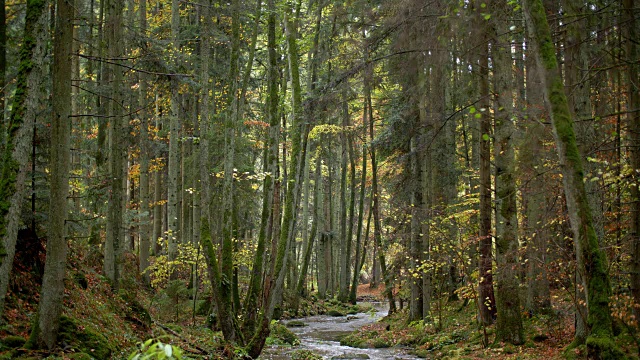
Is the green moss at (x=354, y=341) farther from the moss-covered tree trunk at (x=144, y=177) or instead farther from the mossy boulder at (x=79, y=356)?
the mossy boulder at (x=79, y=356)

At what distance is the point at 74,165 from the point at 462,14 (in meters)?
18.5

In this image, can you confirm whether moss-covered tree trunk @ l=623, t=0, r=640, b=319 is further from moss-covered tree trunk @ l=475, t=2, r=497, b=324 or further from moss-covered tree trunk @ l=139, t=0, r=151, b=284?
moss-covered tree trunk @ l=139, t=0, r=151, b=284

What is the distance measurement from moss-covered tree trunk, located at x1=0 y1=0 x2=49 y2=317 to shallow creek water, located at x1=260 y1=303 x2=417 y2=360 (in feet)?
21.3

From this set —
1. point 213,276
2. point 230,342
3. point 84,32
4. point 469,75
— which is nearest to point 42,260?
point 213,276

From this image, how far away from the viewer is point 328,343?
1530 cm

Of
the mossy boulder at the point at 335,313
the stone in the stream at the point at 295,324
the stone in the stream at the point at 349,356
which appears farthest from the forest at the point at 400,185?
the mossy boulder at the point at 335,313

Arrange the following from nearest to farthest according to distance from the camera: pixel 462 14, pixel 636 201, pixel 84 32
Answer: pixel 636 201 < pixel 462 14 < pixel 84 32

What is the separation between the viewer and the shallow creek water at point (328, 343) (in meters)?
12.4

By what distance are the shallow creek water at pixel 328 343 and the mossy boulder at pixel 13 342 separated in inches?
227

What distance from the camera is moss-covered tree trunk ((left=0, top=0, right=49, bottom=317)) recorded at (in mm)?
6773

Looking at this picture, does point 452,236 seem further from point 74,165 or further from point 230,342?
point 74,165

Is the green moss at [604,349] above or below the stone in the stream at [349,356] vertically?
above

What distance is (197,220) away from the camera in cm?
1614

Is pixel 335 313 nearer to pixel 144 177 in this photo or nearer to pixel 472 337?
pixel 144 177
